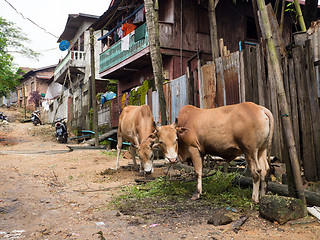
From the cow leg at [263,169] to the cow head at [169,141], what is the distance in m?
1.29

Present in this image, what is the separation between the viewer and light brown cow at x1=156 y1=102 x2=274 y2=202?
13.1 feet

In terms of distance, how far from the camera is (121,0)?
16.4 metres

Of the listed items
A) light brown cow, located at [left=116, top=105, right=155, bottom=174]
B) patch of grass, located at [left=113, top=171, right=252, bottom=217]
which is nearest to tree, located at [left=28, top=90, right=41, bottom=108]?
light brown cow, located at [left=116, top=105, right=155, bottom=174]

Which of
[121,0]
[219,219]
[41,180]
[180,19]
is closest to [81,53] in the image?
[121,0]

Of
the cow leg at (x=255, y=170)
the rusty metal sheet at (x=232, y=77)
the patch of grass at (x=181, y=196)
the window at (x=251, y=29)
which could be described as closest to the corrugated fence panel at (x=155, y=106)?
the rusty metal sheet at (x=232, y=77)

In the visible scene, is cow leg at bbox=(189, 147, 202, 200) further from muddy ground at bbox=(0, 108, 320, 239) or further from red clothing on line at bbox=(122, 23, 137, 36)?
red clothing on line at bbox=(122, 23, 137, 36)

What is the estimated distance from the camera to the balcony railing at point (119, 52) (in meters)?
14.1

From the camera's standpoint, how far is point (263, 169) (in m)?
4.07

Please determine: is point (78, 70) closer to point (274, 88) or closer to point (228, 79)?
point (228, 79)

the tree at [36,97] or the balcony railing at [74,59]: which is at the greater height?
the balcony railing at [74,59]

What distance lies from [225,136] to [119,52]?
13713mm

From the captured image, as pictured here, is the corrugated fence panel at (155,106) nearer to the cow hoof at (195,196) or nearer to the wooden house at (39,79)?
the cow hoof at (195,196)

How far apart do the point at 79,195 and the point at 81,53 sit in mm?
22422

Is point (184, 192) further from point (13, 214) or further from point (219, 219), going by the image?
point (13, 214)
